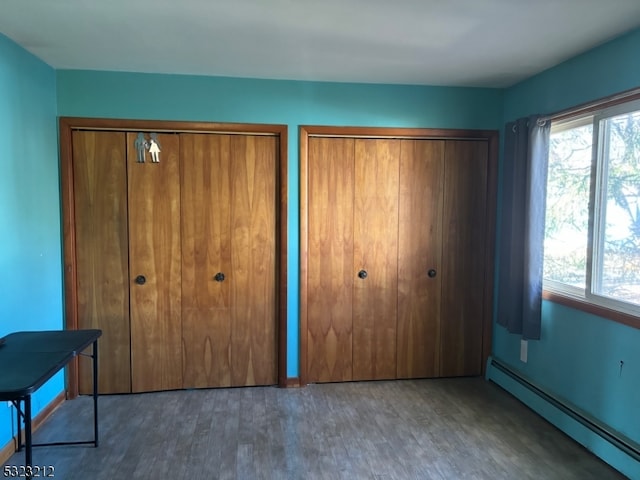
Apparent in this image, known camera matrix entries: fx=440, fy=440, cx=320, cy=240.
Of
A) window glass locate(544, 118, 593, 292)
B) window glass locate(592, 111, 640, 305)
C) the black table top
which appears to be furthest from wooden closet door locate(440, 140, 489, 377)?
the black table top

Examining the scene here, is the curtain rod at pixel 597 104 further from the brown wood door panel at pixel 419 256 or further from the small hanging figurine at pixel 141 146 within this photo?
the small hanging figurine at pixel 141 146

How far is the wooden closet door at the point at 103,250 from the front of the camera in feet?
10.4

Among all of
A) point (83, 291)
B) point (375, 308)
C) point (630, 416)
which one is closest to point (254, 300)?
point (375, 308)

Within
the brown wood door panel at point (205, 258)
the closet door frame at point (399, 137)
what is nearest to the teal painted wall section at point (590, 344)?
the closet door frame at point (399, 137)

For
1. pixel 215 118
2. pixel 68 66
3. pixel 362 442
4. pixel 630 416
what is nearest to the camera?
pixel 630 416

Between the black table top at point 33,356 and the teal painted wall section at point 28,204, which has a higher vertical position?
the teal painted wall section at point 28,204

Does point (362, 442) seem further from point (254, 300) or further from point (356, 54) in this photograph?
point (356, 54)

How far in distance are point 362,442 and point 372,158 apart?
2.02m

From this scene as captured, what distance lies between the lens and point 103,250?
3.22 m

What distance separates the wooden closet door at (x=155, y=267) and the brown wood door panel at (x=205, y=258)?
62 mm

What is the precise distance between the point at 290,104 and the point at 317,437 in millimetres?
2325

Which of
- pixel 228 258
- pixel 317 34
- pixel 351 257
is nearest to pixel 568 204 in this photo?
pixel 351 257

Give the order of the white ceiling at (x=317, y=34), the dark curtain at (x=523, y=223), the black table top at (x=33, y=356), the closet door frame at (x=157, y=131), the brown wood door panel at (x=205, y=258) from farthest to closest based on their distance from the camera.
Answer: the brown wood door panel at (x=205, y=258) → the closet door frame at (x=157, y=131) → the dark curtain at (x=523, y=223) → the white ceiling at (x=317, y=34) → the black table top at (x=33, y=356)

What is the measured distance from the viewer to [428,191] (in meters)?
3.51
